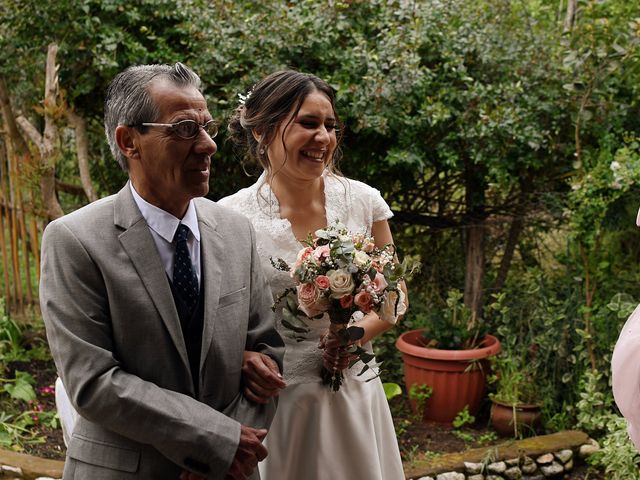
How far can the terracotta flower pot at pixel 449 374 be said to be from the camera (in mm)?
5145

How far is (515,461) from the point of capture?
4.55 m

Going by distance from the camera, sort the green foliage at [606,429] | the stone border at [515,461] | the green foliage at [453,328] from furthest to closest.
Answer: the green foliage at [453,328], the stone border at [515,461], the green foliage at [606,429]

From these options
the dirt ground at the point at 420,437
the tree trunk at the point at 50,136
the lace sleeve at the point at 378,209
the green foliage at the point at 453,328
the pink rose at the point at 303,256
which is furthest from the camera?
the green foliage at the point at 453,328

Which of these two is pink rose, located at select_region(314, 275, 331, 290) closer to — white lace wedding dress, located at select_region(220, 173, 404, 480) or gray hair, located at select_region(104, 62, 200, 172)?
white lace wedding dress, located at select_region(220, 173, 404, 480)

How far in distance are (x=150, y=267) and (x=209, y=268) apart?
20 cm

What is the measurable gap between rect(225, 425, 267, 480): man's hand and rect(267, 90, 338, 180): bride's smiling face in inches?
42.4

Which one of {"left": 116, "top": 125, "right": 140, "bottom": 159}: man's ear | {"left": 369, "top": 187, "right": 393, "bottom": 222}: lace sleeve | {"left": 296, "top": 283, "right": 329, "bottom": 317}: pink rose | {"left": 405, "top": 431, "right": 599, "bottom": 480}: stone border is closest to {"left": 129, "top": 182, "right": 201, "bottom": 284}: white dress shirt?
{"left": 116, "top": 125, "right": 140, "bottom": 159}: man's ear

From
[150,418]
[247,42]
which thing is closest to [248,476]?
[150,418]

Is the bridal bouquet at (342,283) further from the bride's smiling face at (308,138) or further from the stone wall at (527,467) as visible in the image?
the stone wall at (527,467)

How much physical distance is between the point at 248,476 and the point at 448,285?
4039 mm

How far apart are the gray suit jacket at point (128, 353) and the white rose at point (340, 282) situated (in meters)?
0.39

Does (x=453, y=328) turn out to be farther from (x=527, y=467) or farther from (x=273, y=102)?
(x=273, y=102)

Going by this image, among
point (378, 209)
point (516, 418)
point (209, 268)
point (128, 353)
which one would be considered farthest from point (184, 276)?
point (516, 418)

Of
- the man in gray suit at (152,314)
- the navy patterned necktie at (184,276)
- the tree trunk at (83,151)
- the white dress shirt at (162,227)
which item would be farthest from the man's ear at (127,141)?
the tree trunk at (83,151)
